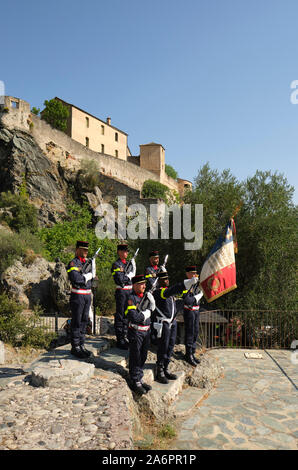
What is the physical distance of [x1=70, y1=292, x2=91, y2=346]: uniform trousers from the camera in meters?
7.12

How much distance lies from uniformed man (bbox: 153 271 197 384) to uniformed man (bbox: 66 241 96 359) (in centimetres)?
142

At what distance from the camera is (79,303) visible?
7137mm

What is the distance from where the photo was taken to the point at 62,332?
13094 millimetres

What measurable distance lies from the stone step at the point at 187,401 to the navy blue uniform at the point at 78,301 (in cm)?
222

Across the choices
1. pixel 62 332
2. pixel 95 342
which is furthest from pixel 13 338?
pixel 95 342

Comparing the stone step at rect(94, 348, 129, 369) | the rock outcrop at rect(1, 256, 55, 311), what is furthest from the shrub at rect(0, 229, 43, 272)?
the stone step at rect(94, 348, 129, 369)

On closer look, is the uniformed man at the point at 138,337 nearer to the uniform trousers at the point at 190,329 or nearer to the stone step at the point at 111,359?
the stone step at the point at 111,359

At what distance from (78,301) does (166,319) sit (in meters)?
1.78

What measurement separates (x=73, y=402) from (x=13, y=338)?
313 inches

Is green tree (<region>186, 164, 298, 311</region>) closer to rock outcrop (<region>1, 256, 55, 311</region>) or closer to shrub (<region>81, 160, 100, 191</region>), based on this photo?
rock outcrop (<region>1, 256, 55, 311</region>)

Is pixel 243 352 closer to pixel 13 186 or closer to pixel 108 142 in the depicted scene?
pixel 13 186

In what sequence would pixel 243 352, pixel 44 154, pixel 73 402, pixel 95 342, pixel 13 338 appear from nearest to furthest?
pixel 73 402 → pixel 95 342 → pixel 243 352 → pixel 13 338 → pixel 44 154

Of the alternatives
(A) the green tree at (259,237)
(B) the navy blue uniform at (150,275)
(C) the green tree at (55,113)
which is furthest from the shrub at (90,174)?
(B) the navy blue uniform at (150,275)

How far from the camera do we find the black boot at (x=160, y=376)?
695 cm
